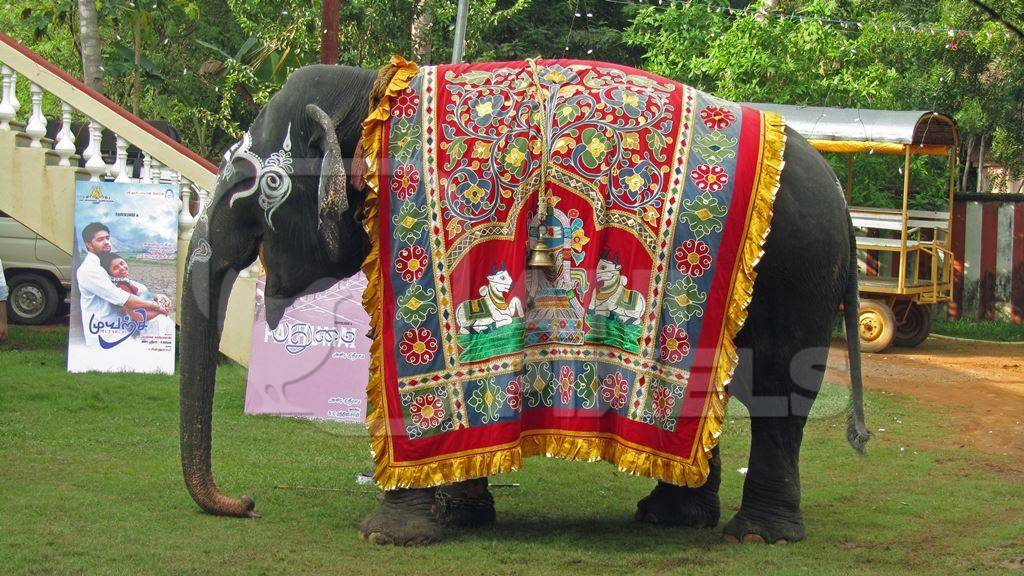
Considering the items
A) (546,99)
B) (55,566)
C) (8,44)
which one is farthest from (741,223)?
(8,44)

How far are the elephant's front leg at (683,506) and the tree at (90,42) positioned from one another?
31.2 feet

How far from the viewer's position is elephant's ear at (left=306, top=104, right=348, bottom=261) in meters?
5.77

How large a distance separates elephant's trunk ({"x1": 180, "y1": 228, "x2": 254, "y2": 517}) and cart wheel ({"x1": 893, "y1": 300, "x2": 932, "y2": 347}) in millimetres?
11150

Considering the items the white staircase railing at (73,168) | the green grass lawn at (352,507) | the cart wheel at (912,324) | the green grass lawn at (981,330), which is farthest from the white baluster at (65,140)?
the green grass lawn at (981,330)

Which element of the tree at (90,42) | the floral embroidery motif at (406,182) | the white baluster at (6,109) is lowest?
the floral embroidery motif at (406,182)

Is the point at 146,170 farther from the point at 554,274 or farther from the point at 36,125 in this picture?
the point at 554,274

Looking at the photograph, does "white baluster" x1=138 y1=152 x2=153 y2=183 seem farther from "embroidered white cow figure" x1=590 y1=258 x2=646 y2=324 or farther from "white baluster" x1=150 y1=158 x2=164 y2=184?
"embroidered white cow figure" x1=590 y1=258 x2=646 y2=324

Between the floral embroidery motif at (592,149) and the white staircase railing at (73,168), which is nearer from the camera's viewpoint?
the floral embroidery motif at (592,149)

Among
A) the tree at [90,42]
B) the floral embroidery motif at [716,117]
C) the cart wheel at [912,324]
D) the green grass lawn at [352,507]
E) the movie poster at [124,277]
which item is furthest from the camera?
the cart wheel at [912,324]

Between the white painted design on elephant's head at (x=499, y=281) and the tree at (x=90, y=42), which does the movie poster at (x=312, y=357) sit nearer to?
the white painted design on elephant's head at (x=499, y=281)

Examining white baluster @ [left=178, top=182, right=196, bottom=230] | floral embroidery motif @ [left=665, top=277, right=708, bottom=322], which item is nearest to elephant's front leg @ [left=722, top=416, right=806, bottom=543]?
floral embroidery motif @ [left=665, top=277, right=708, bottom=322]

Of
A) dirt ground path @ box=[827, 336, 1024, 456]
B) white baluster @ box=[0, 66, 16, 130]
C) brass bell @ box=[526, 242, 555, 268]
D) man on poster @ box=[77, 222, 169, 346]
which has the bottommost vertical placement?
dirt ground path @ box=[827, 336, 1024, 456]

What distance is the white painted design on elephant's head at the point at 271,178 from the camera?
19.7 ft

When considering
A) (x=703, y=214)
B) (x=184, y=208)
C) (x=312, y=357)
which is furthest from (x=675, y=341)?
(x=184, y=208)
